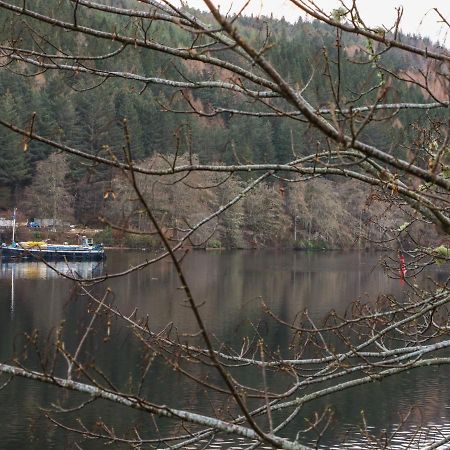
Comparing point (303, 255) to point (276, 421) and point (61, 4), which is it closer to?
point (276, 421)

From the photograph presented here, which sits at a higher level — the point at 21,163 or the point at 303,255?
the point at 21,163

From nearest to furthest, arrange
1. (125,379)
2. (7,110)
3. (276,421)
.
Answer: (276,421), (125,379), (7,110)

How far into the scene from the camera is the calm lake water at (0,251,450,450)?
13938mm

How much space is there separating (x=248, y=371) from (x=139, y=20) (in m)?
15.4

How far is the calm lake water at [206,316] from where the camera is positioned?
549 inches

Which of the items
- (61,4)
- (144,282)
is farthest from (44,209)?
(61,4)

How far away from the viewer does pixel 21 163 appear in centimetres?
5594

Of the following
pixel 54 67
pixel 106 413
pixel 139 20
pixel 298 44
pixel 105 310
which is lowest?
pixel 106 413

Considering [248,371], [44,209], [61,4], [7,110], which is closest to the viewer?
[61,4]

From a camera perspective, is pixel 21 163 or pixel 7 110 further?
pixel 21 163

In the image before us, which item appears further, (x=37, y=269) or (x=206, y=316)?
(x=37, y=269)

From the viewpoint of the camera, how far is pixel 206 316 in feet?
82.4

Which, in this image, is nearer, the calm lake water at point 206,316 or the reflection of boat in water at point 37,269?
the calm lake water at point 206,316

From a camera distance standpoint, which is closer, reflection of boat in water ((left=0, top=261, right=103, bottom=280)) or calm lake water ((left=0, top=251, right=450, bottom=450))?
calm lake water ((left=0, top=251, right=450, bottom=450))
